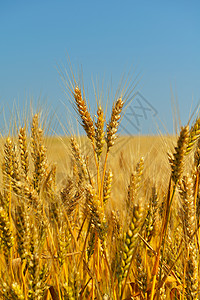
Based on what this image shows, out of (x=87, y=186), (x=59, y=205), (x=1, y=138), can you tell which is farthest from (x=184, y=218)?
(x=1, y=138)

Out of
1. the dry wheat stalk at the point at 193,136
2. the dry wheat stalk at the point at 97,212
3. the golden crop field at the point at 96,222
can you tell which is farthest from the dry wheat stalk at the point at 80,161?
the dry wheat stalk at the point at 193,136

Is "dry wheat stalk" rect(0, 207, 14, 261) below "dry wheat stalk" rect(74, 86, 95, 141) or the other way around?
below

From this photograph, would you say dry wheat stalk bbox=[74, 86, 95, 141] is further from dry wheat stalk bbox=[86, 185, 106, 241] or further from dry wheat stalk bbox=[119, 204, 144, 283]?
dry wheat stalk bbox=[119, 204, 144, 283]

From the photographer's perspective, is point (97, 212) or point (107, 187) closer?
point (97, 212)

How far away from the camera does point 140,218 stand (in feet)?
4.37

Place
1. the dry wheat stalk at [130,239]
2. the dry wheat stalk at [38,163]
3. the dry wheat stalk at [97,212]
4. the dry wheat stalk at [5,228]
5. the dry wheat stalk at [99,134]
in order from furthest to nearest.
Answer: the dry wheat stalk at [38,163]
the dry wheat stalk at [99,134]
the dry wheat stalk at [5,228]
the dry wheat stalk at [97,212]
the dry wheat stalk at [130,239]

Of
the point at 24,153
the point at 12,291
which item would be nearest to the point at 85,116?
the point at 24,153

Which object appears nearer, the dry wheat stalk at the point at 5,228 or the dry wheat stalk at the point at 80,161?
the dry wheat stalk at the point at 5,228

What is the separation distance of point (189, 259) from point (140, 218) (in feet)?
1.57

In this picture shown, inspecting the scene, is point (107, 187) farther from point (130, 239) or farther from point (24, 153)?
point (24, 153)

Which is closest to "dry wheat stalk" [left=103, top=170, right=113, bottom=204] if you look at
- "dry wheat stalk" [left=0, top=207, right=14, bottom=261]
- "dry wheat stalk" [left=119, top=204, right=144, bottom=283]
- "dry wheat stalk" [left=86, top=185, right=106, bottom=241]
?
"dry wheat stalk" [left=86, top=185, right=106, bottom=241]

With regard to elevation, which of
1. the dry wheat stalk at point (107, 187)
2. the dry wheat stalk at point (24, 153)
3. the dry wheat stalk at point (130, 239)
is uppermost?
the dry wheat stalk at point (24, 153)

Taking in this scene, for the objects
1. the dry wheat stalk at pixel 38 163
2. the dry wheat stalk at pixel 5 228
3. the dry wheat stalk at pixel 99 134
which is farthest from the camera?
the dry wheat stalk at pixel 38 163

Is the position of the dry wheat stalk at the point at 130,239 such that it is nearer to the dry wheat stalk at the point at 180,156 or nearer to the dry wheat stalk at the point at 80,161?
the dry wheat stalk at the point at 180,156
